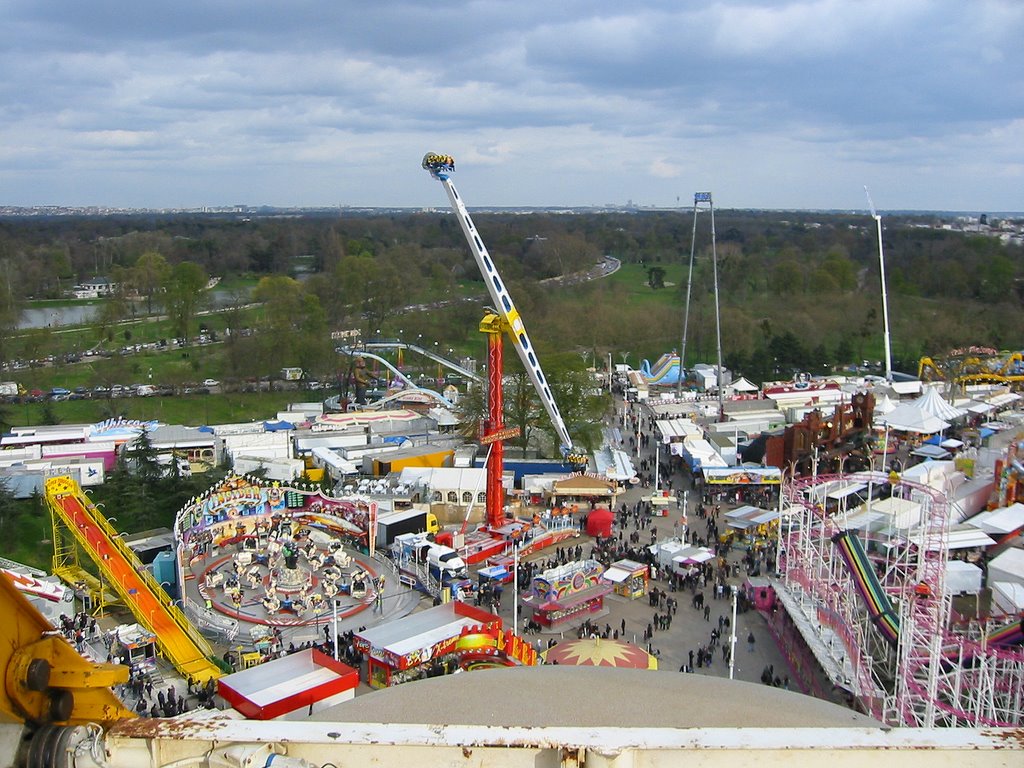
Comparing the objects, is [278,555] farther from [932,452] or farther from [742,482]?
[932,452]

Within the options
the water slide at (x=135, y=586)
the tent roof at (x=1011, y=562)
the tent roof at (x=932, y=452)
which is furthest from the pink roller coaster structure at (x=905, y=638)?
the tent roof at (x=932, y=452)

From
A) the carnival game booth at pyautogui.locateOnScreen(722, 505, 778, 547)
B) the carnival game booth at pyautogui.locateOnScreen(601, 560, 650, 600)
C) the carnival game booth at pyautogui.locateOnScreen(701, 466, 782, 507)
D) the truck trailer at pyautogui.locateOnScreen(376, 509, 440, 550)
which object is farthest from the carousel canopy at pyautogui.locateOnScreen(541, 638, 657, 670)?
the carnival game booth at pyautogui.locateOnScreen(701, 466, 782, 507)

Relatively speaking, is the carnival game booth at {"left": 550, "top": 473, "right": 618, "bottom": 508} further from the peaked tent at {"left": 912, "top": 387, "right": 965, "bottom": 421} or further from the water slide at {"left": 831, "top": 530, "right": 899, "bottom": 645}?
the peaked tent at {"left": 912, "top": 387, "right": 965, "bottom": 421}

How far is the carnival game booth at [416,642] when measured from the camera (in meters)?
15.9

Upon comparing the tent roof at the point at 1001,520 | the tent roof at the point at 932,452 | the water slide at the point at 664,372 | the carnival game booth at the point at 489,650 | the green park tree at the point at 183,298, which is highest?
the green park tree at the point at 183,298

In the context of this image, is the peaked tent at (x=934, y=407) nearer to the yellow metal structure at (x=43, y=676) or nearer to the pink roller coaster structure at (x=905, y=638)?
the pink roller coaster structure at (x=905, y=638)

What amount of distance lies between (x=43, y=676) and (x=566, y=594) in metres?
16.1

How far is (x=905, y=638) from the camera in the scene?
45.7ft

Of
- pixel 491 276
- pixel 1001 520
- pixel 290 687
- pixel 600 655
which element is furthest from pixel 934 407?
pixel 290 687

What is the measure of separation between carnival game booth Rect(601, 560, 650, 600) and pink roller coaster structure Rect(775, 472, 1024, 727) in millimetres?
3152

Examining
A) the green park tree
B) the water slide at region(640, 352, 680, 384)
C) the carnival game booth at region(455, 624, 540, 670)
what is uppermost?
the green park tree

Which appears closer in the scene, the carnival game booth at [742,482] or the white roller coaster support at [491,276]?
the white roller coaster support at [491,276]

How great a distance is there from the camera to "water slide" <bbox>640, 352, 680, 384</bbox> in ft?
149

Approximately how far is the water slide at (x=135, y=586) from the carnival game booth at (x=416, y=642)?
2781 millimetres
